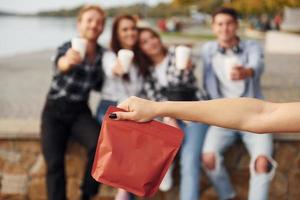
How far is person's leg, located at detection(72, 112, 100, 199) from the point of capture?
4.18m

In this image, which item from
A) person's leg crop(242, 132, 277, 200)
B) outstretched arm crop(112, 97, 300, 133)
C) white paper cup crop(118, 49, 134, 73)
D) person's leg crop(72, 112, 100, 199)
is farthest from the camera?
person's leg crop(72, 112, 100, 199)

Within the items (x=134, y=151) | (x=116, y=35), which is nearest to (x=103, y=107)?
(x=116, y=35)

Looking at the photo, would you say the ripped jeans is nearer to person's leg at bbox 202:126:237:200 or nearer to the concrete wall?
person's leg at bbox 202:126:237:200

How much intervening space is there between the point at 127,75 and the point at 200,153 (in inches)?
33.8

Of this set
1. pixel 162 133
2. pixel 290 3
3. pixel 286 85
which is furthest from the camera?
pixel 290 3

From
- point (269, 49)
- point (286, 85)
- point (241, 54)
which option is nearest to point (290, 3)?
point (269, 49)

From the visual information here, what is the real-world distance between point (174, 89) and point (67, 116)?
849 millimetres

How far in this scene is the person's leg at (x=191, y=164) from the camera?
4094 millimetres

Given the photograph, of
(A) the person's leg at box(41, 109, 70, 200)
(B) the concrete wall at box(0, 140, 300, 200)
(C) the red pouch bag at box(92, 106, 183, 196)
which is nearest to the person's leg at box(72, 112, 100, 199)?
(A) the person's leg at box(41, 109, 70, 200)

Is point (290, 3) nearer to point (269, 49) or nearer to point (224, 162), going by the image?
point (269, 49)

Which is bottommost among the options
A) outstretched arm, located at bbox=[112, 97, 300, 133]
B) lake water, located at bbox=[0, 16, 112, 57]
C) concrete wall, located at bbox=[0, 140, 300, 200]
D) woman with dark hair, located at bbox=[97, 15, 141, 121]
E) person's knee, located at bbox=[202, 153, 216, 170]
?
lake water, located at bbox=[0, 16, 112, 57]

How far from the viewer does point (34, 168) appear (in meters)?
4.53

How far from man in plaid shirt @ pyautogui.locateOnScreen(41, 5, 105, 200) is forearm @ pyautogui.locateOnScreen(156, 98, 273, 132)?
213 centimetres

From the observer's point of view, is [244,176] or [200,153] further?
[244,176]
